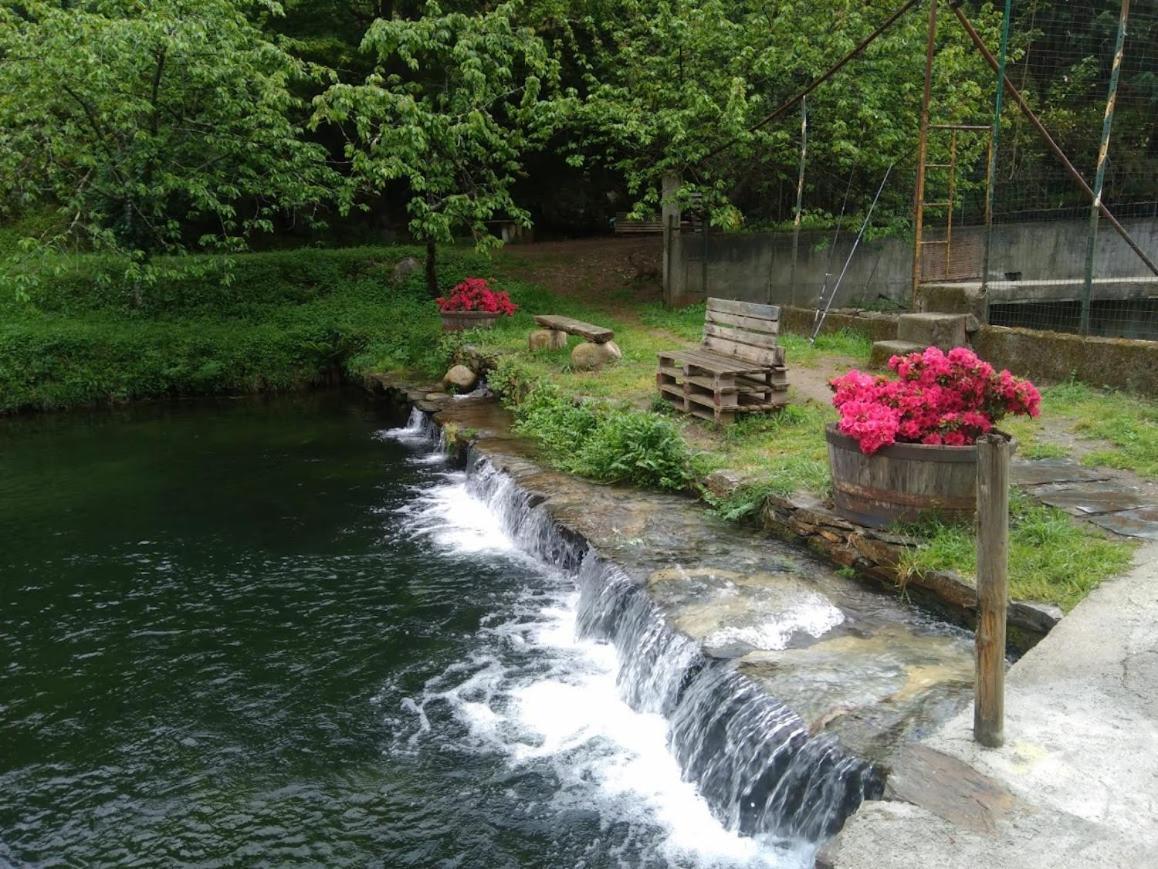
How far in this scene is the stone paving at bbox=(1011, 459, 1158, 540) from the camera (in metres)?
5.48

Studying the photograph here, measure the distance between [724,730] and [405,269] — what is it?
597 inches

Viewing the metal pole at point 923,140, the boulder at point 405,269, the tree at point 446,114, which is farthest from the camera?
the boulder at point 405,269

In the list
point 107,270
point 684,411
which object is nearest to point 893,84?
point 684,411

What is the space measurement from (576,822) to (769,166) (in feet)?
44.7

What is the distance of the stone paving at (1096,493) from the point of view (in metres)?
5.48

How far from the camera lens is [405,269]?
18.3 metres

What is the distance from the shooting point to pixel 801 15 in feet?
48.6

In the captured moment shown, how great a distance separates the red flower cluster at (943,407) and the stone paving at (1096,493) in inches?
32.5

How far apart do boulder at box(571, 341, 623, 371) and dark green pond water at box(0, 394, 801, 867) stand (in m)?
2.82

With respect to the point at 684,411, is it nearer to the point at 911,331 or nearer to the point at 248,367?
the point at 911,331

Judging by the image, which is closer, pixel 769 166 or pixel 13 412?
pixel 13 412

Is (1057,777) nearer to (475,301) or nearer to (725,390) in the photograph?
(725,390)

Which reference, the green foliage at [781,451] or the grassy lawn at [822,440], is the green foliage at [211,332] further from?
the green foliage at [781,451]

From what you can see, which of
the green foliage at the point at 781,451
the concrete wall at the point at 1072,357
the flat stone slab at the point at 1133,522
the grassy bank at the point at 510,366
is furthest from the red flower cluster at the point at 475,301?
the flat stone slab at the point at 1133,522
